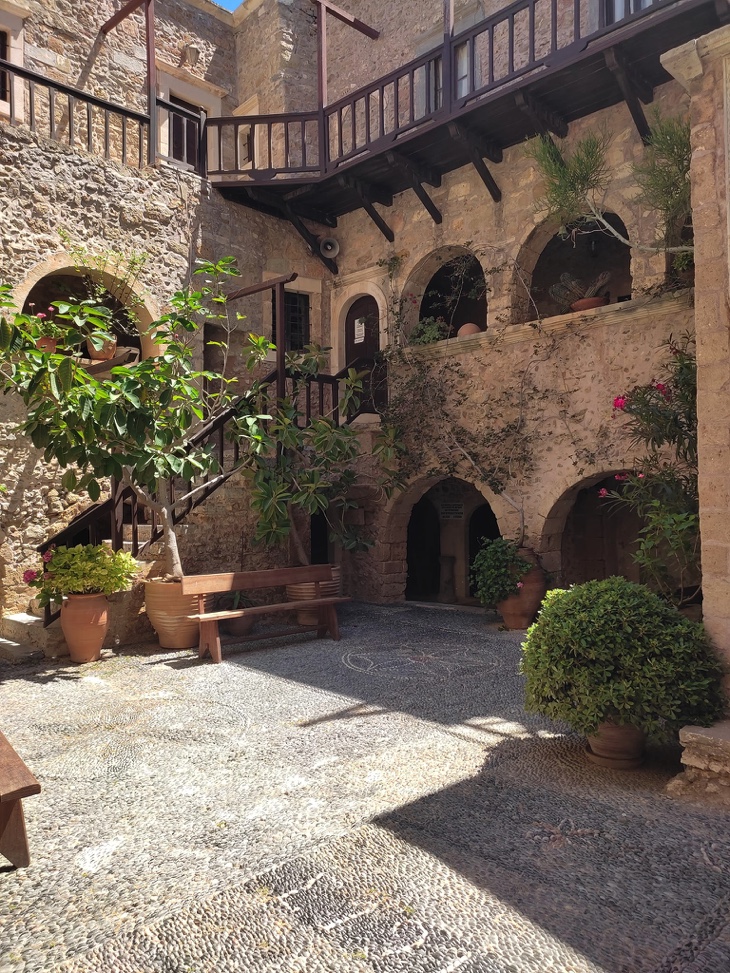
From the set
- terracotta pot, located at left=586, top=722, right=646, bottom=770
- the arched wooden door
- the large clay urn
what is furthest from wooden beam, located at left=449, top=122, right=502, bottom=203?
terracotta pot, located at left=586, top=722, right=646, bottom=770

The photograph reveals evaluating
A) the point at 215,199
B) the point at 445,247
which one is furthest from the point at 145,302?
the point at 445,247

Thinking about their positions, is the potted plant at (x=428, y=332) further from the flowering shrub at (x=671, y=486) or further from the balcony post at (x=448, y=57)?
the flowering shrub at (x=671, y=486)

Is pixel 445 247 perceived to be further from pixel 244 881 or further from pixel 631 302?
pixel 244 881

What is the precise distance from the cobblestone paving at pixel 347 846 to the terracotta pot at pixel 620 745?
0.33 feet

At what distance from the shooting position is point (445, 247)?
29.1 ft

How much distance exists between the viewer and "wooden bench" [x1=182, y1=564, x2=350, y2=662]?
18.7 feet

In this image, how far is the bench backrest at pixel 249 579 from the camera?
5.70 m

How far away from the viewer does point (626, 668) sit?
3.19 meters

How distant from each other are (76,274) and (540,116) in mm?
5342

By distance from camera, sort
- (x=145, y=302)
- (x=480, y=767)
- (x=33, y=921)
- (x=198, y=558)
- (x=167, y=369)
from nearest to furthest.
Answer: (x=33, y=921), (x=480, y=767), (x=167, y=369), (x=198, y=558), (x=145, y=302)

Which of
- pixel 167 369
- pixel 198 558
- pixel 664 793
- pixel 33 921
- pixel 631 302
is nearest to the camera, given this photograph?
pixel 33 921

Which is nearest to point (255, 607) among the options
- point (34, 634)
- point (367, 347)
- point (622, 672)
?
point (34, 634)

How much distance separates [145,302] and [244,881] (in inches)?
283

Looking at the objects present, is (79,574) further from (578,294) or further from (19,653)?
(578,294)
